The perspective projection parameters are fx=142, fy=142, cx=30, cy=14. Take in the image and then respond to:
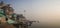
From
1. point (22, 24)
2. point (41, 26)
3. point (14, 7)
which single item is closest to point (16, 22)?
point (22, 24)

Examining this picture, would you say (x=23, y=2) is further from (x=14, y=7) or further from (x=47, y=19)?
(x=47, y=19)

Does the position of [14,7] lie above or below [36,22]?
above

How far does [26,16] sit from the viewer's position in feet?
6.07

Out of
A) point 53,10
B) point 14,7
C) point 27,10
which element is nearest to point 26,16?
point 27,10

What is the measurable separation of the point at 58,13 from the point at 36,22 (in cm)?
32

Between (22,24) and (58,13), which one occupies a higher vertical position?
(58,13)

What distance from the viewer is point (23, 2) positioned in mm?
1882

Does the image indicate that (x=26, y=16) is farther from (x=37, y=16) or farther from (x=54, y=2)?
(x=54, y=2)

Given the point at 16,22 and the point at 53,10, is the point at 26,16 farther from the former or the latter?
the point at 53,10

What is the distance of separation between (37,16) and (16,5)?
312 mm

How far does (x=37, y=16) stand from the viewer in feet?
6.15

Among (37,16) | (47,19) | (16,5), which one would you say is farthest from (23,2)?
(47,19)

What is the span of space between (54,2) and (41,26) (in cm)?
36

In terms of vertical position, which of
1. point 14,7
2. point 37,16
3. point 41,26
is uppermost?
point 14,7
